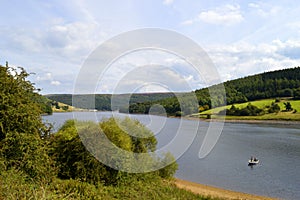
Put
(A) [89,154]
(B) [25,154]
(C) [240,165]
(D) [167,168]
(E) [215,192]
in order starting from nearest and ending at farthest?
(B) [25,154] → (A) [89,154] → (D) [167,168] → (E) [215,192] → (C) [240,165]

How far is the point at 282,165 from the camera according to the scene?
3650 centimetres

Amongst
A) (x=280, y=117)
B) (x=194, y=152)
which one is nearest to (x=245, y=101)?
(x=280, y=117)

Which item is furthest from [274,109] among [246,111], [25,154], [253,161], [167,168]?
[25,154]

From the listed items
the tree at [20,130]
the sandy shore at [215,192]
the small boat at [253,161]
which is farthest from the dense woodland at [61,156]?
the small boat at [253,161]

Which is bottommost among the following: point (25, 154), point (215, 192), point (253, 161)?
point (215, 192)

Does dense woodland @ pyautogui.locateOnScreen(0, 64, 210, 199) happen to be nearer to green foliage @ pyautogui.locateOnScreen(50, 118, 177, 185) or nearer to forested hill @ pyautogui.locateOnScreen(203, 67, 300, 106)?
green foliage @ pyautogui.locateOnScreen(50, 118, 177, 185)

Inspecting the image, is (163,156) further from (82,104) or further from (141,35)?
(141,35)

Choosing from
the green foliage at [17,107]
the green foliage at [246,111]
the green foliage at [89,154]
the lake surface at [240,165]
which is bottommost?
the lake surface at [240,165]

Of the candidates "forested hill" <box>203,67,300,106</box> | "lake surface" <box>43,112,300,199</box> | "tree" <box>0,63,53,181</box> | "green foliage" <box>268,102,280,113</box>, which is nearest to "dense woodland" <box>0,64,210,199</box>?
"tree" <box>0,63,53,181</box>

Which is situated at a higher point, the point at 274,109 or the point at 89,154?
the point at 274,109

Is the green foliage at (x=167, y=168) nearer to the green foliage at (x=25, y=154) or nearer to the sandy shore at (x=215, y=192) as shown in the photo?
the sandy shore at (x=215, y=192)

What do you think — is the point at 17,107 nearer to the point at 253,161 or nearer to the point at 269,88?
the point at 253,161

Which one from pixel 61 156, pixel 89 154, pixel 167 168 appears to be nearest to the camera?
pixel 89 154

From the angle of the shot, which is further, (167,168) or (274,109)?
(274,109)
